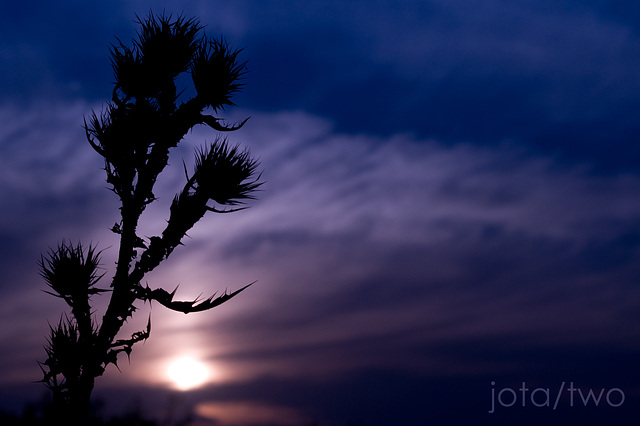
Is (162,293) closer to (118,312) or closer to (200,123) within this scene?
(118,312)

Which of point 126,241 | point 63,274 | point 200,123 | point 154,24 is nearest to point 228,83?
point 200,123

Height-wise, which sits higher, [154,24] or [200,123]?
[154,24]

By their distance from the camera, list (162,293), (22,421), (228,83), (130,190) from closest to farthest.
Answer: (162,293)
(130,190)
(228,83)
(22,421)

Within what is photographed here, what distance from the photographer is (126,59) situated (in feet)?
28.1

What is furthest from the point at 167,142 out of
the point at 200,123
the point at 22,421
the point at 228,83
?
the point at 22,421

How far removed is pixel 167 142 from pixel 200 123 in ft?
1.96

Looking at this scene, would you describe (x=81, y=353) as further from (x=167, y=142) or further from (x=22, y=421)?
(x=22, y=421)

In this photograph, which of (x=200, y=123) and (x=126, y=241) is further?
(x=200, y=123)

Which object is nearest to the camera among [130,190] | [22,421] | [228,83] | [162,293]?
[162,293]

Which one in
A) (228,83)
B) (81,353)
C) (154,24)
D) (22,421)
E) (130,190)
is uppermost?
(154,24)

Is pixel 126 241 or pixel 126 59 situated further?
pixel 126 59

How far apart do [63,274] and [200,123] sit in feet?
9.50

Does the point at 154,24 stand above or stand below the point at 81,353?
above

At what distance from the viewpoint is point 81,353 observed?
7641 millimetres
